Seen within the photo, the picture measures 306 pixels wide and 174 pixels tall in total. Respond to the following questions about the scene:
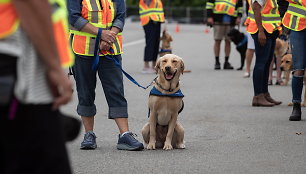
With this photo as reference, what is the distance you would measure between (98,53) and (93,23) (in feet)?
0.91

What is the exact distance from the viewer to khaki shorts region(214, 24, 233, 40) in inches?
681

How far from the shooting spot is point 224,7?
16953 millimetres

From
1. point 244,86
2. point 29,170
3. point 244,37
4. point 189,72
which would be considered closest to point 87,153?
point 29,170

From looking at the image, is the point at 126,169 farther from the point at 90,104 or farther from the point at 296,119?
the point at 296,119

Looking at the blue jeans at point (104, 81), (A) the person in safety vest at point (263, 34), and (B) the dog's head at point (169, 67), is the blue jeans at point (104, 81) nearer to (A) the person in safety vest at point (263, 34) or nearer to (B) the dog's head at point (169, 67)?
(B) the dog's head at point (169, 67)

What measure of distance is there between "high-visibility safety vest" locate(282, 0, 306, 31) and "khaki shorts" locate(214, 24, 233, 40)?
26.0 ft

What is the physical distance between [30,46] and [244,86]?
Result: 11.0 metres

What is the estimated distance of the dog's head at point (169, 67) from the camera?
757cm

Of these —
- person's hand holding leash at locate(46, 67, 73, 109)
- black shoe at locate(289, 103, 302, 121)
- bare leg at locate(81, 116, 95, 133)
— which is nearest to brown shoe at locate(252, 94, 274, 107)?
black shoe at locate(289, 103, 302, 121)

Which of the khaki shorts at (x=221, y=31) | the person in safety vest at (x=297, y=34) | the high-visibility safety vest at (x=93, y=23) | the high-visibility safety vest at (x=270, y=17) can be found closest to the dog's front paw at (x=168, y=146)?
the high-visibility safety vest at (x=93, y=23)

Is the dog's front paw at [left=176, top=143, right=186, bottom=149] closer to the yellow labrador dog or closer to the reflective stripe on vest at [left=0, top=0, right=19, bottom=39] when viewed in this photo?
the yellow labrador dog

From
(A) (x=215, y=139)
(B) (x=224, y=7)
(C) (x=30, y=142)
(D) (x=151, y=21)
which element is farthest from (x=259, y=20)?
(C) (x=30, y=142)

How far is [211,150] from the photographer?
24.4 feet

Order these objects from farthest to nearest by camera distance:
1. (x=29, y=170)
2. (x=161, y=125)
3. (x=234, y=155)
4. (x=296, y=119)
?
(x=296, y=119) → (x=161, y=125) → (x=234, y=155) → (x=29, y=170)
